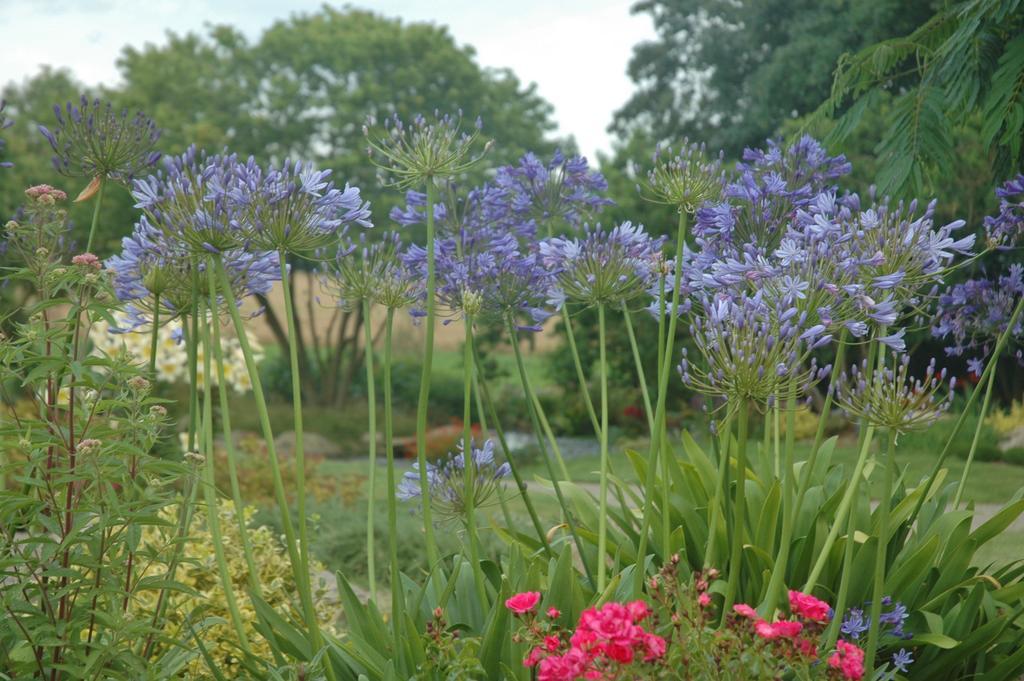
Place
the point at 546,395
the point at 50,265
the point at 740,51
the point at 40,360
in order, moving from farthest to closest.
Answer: the point at 740,51 < the point at 546,395 < the point at 50,265 < the point at 40,360

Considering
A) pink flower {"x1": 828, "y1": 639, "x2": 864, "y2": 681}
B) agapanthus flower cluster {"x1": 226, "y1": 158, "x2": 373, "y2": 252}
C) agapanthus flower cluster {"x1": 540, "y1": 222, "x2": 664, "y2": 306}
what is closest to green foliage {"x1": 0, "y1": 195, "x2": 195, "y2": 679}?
agapanthus flower cluster {"x1": 226, "y1": 158, "x2": 373, "y2": 252}

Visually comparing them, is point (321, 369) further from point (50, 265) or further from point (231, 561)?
point (50, 265)

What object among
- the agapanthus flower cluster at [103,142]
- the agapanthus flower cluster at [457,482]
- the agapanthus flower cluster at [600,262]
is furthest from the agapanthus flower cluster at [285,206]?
the agapanthus flower cluster at [457,482]

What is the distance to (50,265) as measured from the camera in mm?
3633

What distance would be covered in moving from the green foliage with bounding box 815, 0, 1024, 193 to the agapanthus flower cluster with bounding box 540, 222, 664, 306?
2.11m

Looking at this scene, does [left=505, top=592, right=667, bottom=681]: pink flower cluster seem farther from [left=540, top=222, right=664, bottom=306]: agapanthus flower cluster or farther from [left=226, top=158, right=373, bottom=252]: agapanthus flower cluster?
[left=540, top=222, right=664, bottom=306]: agapanthus flower cluster

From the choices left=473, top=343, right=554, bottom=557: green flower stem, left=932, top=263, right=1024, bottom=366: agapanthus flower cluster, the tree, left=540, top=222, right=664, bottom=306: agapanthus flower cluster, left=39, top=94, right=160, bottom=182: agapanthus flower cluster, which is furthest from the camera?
the tree

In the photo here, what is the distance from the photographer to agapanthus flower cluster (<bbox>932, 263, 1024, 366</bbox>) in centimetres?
518

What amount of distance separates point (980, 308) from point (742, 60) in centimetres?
2178

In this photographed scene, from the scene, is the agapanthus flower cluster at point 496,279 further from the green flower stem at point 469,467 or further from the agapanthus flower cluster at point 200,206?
the agapanthus flower cluster at point 200,206

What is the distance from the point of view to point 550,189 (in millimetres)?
5137

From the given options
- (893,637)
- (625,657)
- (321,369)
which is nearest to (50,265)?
(625,657)

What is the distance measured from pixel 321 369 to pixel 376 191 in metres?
4.78

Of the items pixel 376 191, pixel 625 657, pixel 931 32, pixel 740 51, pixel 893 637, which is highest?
pixel 740 51
